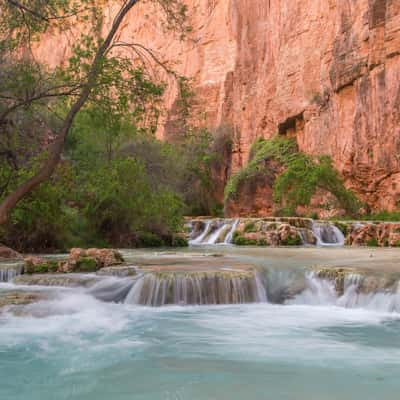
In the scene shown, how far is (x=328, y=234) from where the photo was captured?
765 inches

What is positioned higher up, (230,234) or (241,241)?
(230,234)

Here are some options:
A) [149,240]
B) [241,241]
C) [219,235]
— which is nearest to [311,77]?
[219,235]

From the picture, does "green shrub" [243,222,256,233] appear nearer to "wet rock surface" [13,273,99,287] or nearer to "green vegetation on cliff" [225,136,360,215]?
"green vegetation on cliff" [225,136,360,215]

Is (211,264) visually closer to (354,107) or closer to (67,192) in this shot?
(67,192)

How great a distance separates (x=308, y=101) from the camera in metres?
31.0

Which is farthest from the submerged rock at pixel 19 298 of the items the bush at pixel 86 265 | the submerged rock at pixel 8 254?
the submerged rock at pixel 8 254

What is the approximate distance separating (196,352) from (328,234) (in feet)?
48.7

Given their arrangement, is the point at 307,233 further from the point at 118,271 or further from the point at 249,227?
the point at 118,271

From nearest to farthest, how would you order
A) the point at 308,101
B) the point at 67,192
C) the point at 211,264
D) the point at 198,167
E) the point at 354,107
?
Result: the point at 211,264 → the point at 67,192 → the point at 354,107 → the point at 308,101 → the point at 198,167

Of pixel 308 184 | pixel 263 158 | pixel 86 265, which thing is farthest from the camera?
pixel 263 158

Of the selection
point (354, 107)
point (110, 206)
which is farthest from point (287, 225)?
point (354, 107)

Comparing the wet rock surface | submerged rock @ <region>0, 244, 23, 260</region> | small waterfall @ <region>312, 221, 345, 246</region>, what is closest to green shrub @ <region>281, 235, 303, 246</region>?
small waterfall @ <region>312, 221, 345, 246</region>

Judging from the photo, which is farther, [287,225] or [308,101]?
[308,101]

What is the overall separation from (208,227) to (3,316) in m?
15.8
